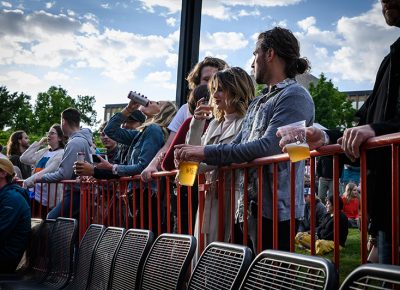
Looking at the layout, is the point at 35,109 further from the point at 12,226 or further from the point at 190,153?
the point at 190,153

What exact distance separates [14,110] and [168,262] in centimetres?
6705

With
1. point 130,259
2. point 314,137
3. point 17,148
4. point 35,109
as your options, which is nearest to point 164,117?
point 130,259

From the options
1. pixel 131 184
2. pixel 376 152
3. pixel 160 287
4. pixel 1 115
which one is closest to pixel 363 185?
pixel 376 152

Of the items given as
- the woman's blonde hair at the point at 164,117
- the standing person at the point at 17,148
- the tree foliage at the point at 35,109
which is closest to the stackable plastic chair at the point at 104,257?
the woman's blonde hair at the point at 164,117

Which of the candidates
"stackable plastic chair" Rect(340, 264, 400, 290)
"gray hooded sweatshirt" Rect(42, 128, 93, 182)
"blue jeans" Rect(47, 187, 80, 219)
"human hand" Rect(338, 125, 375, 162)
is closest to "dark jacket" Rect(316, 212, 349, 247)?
"human hand" Rect(338, 125, 375, 162)

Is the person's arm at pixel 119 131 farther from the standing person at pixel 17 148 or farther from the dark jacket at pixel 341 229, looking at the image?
the standing person at pixel 17 148

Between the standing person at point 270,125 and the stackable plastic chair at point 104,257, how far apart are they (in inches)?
33.6

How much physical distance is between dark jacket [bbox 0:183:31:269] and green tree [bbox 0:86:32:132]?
5374 cm

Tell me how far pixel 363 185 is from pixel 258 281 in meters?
0.59

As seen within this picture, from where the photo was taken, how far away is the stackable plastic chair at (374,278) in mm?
1315

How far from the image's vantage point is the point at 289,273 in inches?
70.9

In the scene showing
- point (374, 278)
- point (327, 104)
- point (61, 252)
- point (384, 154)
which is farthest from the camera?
point (327, 104)

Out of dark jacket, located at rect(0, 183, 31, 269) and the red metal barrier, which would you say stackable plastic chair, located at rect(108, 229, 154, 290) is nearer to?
the red metal barrier

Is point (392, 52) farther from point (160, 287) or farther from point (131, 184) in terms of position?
point (131, 184)
